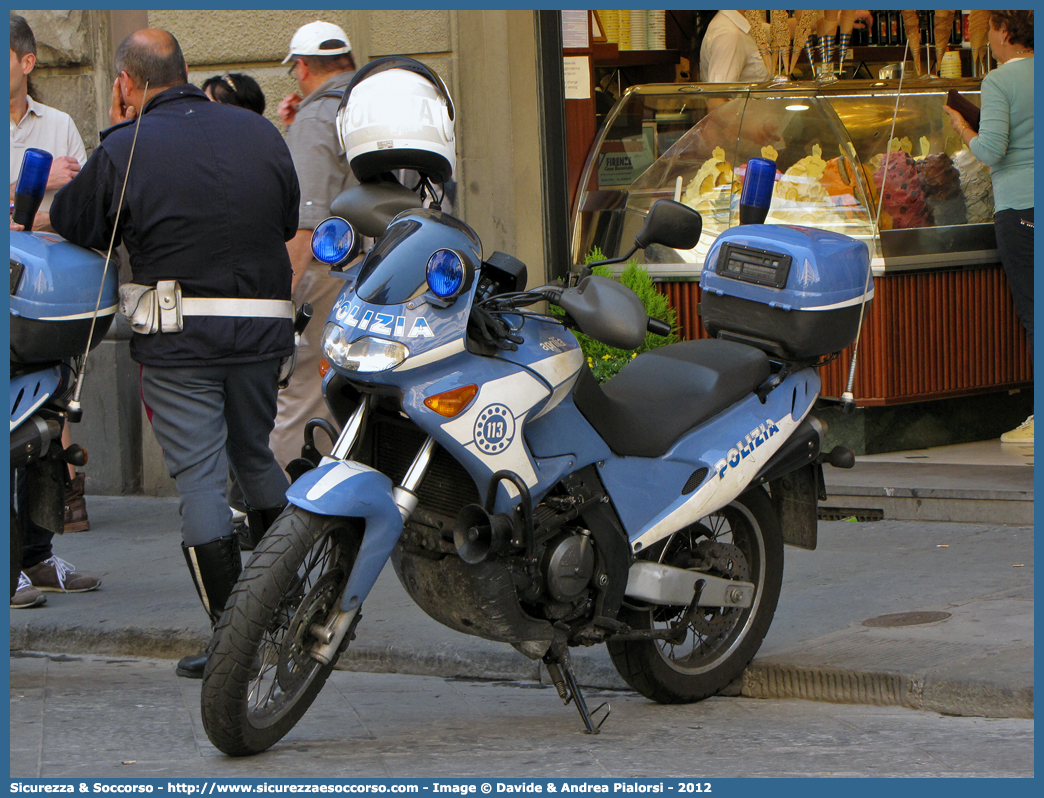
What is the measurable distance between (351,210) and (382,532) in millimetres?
895

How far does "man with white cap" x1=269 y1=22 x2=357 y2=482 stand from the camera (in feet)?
18.3

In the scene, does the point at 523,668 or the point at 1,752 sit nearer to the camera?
the point at 1,752

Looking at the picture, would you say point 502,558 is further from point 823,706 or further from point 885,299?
point 885,299

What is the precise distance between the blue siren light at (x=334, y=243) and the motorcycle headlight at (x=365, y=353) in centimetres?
23

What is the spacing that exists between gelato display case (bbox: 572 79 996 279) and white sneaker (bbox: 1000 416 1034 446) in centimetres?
93

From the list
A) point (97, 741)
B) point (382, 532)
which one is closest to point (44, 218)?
point (97, 741)

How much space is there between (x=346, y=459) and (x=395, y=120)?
91cm

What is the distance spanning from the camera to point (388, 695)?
4.35 metres

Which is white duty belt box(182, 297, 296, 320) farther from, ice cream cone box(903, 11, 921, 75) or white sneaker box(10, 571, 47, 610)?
ice cream cone box(903, 11, 921, 75)

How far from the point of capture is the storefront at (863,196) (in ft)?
23.1

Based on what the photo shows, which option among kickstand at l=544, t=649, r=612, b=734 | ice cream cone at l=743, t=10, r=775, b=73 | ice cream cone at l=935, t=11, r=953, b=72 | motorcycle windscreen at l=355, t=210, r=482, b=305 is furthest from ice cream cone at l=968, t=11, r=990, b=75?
kickstand at l=544, t=649, r=612, b=734

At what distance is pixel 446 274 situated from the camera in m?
3.29

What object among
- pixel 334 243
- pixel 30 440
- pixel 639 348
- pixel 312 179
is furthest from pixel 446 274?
pixel 639 348

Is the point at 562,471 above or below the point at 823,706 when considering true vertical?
above
